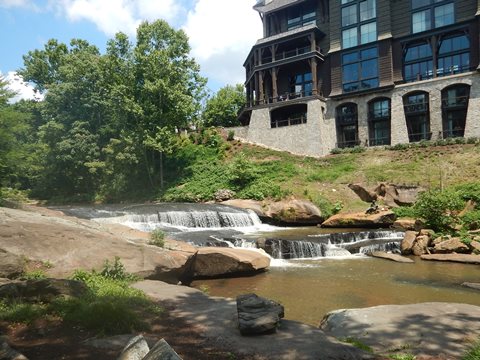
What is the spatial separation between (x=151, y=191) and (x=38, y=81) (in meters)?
31.6

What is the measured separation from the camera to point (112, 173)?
43.4 m

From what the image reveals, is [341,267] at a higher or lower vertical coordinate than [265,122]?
lower

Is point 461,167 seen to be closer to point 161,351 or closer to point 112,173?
point 161,351

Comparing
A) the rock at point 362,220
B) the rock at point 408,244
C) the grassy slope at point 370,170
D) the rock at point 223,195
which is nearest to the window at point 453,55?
the grassy slope at point 370,170

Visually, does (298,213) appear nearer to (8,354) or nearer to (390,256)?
(390,256)

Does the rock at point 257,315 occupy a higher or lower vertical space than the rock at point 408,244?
higher

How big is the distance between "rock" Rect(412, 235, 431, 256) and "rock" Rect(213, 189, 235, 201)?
18.5 m

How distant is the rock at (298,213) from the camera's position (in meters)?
26.3

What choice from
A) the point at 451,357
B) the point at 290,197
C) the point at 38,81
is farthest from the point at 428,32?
the point at 38,81

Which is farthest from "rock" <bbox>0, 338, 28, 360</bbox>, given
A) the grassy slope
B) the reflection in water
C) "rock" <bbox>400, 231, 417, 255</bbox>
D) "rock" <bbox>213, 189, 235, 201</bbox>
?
"rock" <bbox>213, 189, 235, 201</bbox>

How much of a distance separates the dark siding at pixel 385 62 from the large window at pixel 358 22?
139 cm

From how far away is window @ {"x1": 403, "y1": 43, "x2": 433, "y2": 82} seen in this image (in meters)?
39.6

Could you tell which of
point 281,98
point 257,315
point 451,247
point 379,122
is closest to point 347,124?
point 379,122

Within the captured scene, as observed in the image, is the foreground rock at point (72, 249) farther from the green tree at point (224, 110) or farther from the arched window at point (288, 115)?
the green tree at point (224, 110)
